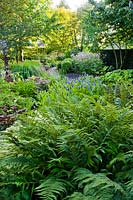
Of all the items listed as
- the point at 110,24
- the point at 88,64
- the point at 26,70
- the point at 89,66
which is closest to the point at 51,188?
the point at 110,24

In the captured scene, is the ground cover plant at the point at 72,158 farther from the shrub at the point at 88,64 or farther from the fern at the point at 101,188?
the shrub at the point at 88,64

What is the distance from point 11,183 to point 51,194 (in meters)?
0.31

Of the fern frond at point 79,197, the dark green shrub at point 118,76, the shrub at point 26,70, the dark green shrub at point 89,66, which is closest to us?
the fern frond at point 79,197

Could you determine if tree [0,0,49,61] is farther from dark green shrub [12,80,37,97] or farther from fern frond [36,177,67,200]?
fern frond [36,177,67,200]

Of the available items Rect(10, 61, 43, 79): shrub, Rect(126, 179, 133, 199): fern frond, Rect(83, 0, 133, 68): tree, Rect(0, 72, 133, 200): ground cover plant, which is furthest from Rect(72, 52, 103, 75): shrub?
Rect(126, 179, 133, 199): fern frond

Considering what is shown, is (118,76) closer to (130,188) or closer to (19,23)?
(19,23)

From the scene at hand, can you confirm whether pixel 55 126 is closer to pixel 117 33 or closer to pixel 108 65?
pixel 117 33

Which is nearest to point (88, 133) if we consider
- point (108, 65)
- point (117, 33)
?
point (117, 33)

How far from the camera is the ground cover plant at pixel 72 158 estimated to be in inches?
68.4

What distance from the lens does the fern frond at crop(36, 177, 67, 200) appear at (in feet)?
5.51

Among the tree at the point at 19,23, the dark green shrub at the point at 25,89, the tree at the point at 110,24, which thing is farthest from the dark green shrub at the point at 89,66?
the dark green shrub at the point at 25,89

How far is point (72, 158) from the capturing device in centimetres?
193

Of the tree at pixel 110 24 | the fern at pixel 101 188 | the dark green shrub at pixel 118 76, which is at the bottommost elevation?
the dark green shrub at pixel 118 76

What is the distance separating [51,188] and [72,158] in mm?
263
